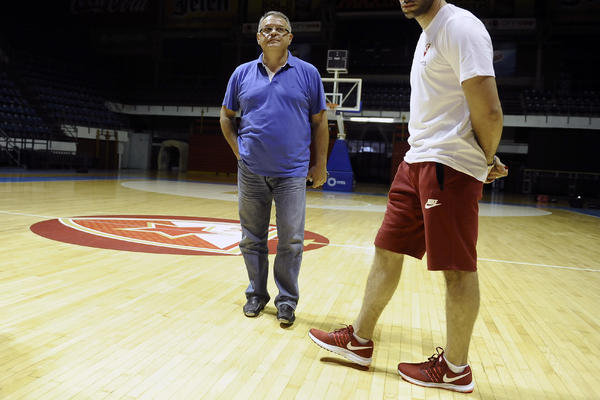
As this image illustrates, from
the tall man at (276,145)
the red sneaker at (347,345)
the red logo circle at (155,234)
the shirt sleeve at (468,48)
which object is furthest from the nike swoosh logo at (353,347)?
the red logo circle at (155,234)

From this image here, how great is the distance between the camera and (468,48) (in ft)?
4.90

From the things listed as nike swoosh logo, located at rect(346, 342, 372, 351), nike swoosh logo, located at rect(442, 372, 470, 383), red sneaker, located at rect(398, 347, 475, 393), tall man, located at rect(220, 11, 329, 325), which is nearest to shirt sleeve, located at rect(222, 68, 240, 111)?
tall man, located at rect(220, 11, 329, 325)

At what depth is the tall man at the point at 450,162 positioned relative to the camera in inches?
60.1

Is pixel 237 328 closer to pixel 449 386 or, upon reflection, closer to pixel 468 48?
pixel 449 386

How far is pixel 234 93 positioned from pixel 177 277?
1264 mm

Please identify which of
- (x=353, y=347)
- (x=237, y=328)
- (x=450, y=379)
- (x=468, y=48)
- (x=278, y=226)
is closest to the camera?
(x=468, y=48)

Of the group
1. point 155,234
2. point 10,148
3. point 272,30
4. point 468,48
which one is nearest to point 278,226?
point 272,30

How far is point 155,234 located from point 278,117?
263 centimetres

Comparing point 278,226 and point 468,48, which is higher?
point 468,48

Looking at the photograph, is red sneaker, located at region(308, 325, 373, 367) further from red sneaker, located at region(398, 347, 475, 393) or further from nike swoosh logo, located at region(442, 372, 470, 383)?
nike swoosh logo, located at region(442, 372, 470, 383)

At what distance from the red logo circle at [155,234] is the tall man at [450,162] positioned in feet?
7.44

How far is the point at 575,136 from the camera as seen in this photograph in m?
17.0

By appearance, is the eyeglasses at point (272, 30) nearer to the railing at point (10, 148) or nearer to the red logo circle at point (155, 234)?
the red logo circle at point (155, 234)

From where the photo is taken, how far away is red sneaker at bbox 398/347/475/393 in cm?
171
